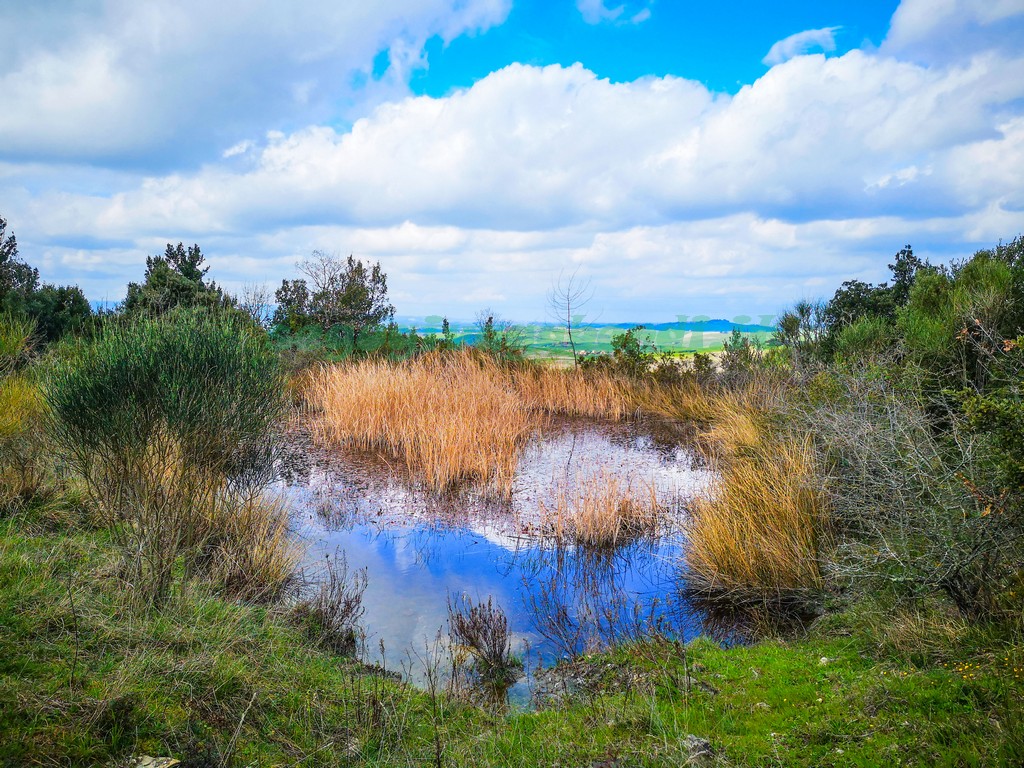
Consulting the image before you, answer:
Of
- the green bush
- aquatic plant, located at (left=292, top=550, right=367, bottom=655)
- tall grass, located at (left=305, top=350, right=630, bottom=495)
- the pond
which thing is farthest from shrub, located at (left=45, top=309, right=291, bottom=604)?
tall grass, located at (left=305, top=350, right=630, bottom=495)

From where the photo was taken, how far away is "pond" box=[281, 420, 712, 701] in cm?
500

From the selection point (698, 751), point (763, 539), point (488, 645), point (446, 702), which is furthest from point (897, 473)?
point (446, 702)

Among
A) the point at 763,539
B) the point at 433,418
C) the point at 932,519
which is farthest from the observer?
the point at 433,418

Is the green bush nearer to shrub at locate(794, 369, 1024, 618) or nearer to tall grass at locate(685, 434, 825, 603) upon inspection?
tall grass at locate(685, 434, 825, 603)

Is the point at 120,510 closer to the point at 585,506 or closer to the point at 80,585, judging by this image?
the point at 80,585

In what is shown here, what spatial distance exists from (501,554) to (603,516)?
1195 mm

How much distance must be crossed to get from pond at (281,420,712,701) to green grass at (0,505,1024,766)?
1.73ft

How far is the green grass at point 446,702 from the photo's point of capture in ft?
8.99

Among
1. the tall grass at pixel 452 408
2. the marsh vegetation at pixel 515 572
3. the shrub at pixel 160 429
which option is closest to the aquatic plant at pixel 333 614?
the marsh vegetation at pixel 515 572

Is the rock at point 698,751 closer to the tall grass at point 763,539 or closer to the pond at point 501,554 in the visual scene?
the pond at point 501,554

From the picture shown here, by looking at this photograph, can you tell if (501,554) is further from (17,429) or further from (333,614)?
(17,429)

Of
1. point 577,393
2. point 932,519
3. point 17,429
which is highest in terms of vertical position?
point 17,429

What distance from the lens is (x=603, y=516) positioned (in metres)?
6.98

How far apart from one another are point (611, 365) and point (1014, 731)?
45.6ft
